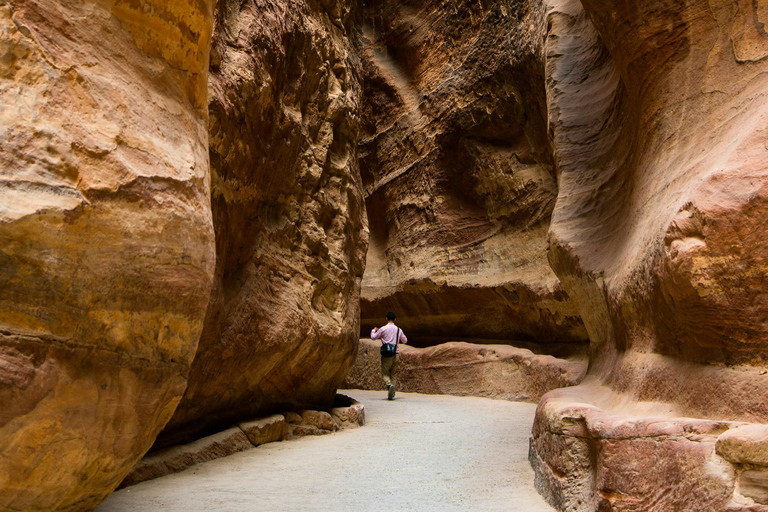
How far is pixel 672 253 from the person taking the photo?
9.45ft

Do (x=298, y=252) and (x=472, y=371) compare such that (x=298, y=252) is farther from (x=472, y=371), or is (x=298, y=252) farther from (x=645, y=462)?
(x=472, y=371)

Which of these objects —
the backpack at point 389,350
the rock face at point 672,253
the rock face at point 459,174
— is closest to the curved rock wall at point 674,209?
the rock face at point 672,253

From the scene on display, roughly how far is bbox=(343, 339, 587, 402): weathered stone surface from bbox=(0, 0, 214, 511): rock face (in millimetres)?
6459

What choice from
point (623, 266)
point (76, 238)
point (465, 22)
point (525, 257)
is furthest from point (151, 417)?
point (465, 22)

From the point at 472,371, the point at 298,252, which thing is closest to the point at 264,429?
the point at 298,252

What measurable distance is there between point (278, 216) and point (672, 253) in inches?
146

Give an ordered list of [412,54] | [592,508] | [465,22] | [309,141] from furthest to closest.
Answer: [412,54]
[465,22]
[309,141]
[592,508]

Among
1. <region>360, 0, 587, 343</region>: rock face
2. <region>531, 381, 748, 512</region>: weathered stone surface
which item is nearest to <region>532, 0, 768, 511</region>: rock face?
<region>531, 381, 748, 512</region>: weathered stone surface

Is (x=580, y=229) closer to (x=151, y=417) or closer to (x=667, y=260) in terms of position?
(x=667, y=260)

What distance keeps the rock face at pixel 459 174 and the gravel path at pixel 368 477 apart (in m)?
4.38

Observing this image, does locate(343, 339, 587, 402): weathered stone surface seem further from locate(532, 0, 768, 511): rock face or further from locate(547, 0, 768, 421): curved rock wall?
locate(532, 0, 768, 511): rock face

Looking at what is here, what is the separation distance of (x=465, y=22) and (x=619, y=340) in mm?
9265

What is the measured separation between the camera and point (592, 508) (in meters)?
2.83

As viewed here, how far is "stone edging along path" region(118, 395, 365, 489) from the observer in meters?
3.91
